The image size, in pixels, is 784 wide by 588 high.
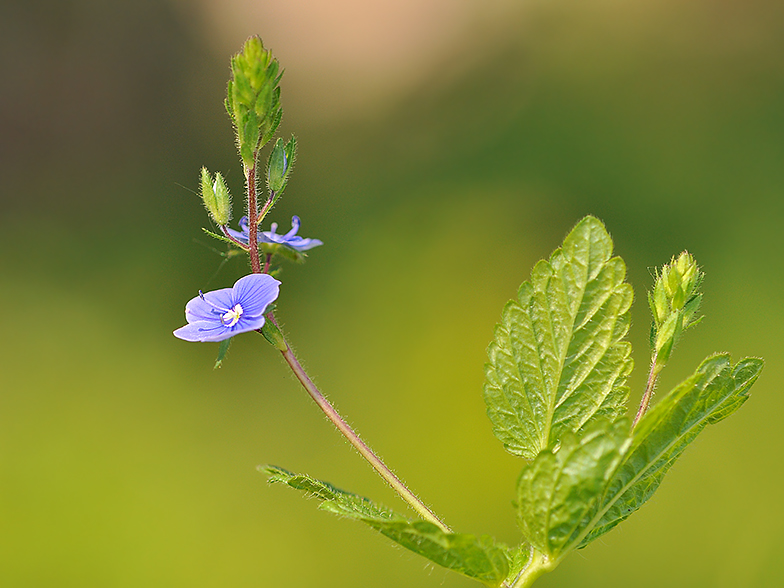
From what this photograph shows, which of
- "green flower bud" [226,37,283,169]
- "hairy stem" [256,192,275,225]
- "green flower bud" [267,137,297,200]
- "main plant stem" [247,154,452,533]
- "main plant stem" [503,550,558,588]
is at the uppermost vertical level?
"green flower bud" [226,37,283,169]

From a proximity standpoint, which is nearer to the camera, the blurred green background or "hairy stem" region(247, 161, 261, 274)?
"hairy stem" region(247, 161, 261, 274)

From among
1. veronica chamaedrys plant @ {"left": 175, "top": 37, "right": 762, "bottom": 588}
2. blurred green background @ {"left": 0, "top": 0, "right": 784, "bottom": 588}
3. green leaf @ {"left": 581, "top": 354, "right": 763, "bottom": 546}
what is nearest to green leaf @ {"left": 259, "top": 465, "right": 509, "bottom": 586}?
veronica chamaedrys plant @ {"left": 175, "top": 37, "right": 762, "bottom": 588}

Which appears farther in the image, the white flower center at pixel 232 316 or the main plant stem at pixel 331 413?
the white flower center at pixel 232 316

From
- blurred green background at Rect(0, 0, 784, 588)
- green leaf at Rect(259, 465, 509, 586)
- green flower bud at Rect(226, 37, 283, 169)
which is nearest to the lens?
green leaf at Rect(259, 465, 509, 586)

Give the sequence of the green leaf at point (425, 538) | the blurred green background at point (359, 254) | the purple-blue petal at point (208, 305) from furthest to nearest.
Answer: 1. the blurred green background at point (359, 254)
2. the purple-blue petal at point (208, 305)
3. the green leaf at point (425, 538)

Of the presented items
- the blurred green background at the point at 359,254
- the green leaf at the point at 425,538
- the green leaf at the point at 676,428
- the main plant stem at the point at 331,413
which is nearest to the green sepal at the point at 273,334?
the main plant stem at the point at 331,413

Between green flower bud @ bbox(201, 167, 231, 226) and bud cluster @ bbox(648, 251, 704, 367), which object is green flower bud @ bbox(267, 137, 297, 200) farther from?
bud cluster @ bbox(648, 251, 704, 367)

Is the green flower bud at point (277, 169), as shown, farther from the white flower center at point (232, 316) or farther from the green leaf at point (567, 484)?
the green leaf at point (567, 484)

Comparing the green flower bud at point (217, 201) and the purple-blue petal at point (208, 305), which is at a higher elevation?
the green flower bud at point (217, 201)

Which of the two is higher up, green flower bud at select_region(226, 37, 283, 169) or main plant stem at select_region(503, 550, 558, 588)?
green flower bud at select_region(226, 37, 283, 169)

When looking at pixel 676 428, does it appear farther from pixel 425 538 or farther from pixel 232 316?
pixel 232 316
